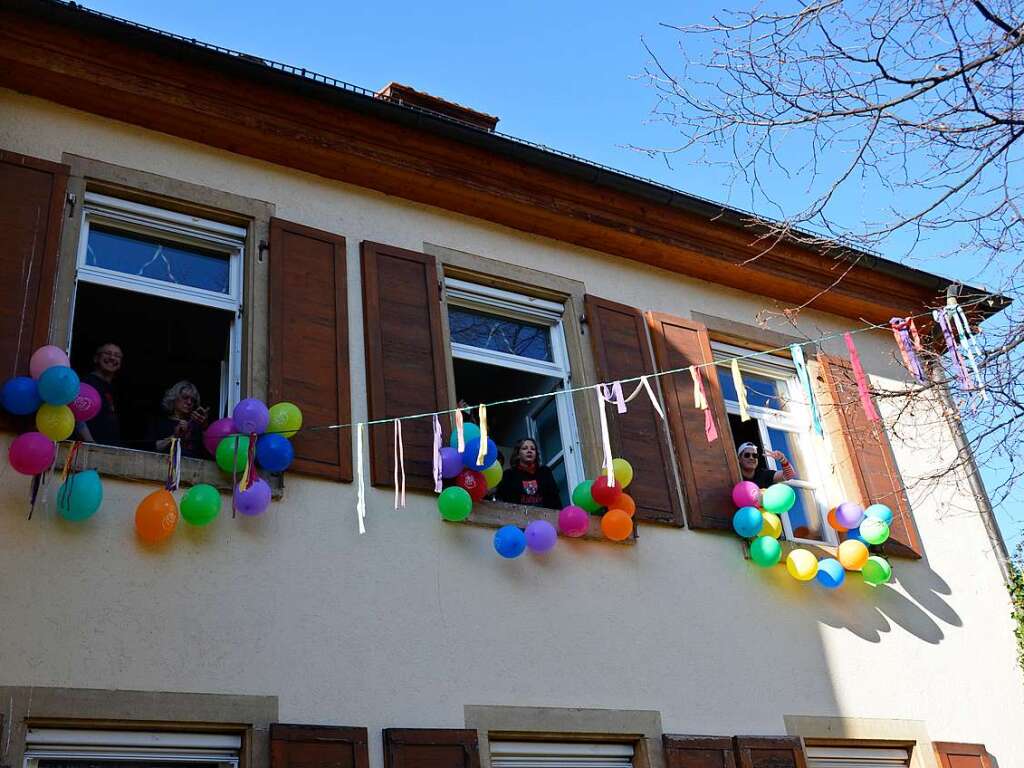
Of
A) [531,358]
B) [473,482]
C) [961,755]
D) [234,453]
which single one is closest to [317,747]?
[234,453]

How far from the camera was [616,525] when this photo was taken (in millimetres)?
6840

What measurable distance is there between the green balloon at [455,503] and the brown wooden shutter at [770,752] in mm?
1993

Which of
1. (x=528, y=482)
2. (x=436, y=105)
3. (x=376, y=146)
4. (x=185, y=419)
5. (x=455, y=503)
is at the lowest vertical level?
(x=455, y=503)

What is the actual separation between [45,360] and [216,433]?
89 cm

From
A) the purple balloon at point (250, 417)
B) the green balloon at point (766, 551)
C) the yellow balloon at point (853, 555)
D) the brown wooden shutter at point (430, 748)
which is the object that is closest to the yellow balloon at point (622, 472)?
the green balloon at point (766, 551)

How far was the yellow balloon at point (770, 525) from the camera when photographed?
7.49 meters

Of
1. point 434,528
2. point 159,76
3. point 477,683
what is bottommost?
point 477,683

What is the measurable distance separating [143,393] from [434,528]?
3.49m

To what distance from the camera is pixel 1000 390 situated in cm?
639

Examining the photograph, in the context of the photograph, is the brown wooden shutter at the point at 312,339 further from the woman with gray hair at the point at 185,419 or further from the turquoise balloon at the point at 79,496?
the turquoise balloon at the point at 79,496

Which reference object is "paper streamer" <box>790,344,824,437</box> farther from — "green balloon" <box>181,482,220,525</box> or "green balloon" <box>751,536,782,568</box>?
"green balloon" <box>181,482,220,525</box>

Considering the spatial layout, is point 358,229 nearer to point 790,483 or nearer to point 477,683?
point 477,683

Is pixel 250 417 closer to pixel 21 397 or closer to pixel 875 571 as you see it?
pixel 21 397

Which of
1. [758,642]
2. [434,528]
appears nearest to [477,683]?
[434,528]
